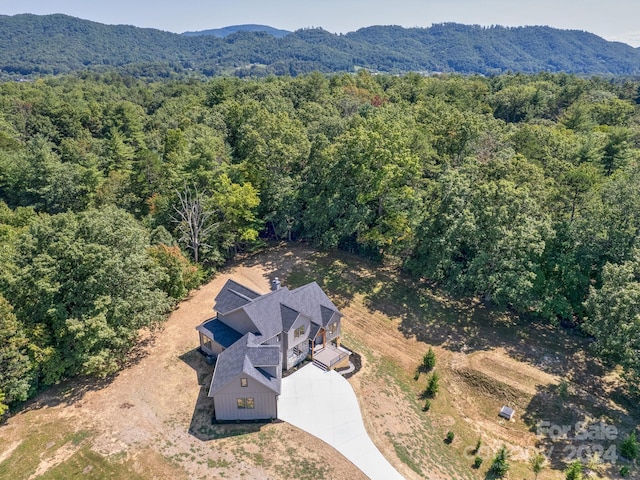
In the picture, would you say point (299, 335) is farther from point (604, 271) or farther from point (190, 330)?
point (604, 271)

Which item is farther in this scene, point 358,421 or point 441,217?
point 441,217

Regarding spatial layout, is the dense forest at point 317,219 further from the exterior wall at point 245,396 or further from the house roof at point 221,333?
the exterior wall at point 245,396

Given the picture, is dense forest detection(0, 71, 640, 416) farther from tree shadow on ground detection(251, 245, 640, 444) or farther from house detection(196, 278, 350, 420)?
house detection(196, 278, 350, 420)

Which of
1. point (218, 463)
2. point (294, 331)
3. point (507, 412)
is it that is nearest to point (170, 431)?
point (218, 463)

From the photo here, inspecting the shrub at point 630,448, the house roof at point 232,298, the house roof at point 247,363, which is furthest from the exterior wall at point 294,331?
the shrub at point 630,448

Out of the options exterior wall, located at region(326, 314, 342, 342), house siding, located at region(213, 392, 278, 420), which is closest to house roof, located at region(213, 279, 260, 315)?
exterior wall, located at region(326, 314, 342, 342)

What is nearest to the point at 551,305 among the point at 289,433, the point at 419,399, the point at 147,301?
the point at 419,399
